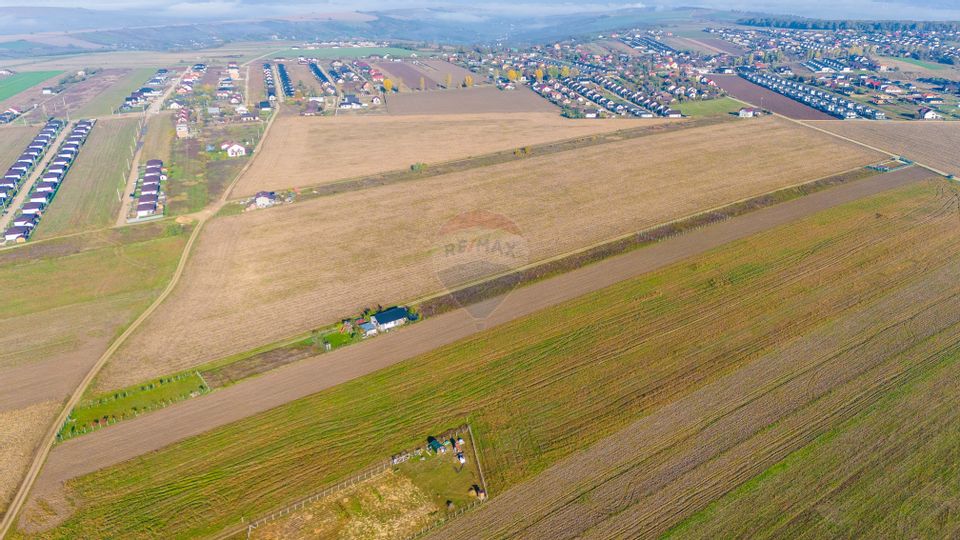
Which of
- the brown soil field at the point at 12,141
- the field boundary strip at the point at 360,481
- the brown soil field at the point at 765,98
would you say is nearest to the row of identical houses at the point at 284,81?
the brown soil field at the point at 12,141

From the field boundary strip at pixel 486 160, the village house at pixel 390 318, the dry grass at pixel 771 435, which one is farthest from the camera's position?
the field boundary strip at pixel 486 160

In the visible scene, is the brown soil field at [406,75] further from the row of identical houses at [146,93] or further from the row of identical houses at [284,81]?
the row of identical houses at [146,93]

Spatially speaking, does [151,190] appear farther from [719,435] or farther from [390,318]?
[719,435]

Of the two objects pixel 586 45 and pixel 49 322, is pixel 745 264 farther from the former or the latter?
pixel 586 45

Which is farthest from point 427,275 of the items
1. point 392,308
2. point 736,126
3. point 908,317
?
point 736,126

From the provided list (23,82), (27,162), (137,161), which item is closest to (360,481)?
(137,161)

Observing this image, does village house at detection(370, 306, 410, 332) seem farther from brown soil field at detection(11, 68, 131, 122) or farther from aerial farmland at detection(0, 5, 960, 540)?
brown soil field at detection(11, 68, 131, 122)

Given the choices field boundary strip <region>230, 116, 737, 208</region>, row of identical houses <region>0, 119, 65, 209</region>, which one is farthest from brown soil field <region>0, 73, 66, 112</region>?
field boundary strip <region>230, 116, 737, 208</region>
